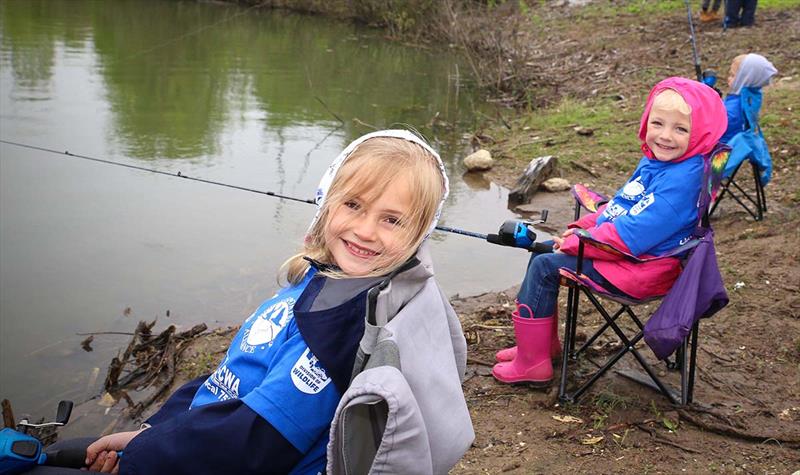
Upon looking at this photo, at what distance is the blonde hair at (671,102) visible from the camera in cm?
357

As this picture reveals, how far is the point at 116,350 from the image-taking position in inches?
191

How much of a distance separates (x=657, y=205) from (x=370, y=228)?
1832 mm

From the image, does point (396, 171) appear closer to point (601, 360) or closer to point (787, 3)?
point (601, 360)

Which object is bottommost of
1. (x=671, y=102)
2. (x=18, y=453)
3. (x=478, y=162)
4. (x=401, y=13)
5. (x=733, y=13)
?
(x=478, y=162)

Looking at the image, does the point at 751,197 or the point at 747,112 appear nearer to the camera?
the point at 747,112

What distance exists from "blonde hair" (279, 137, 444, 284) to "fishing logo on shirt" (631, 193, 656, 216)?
1.67 meters

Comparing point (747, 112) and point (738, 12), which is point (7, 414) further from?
point (738, 12)

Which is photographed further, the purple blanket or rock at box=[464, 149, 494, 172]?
rock at box=[464, 149, 494, 172]

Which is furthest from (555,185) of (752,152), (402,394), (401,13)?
(401,13)

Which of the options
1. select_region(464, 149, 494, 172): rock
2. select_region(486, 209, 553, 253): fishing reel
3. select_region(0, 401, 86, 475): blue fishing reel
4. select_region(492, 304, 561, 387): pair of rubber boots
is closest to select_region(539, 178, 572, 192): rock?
select_region(464, 149, 494, 172): rock

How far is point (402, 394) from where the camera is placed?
5.66ft

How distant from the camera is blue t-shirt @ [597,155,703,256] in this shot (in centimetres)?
349

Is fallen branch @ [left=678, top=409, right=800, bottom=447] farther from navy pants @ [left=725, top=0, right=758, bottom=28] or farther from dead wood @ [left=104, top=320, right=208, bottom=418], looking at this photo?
navy pants @ [left=725, top=0, right=758, bottom=28]

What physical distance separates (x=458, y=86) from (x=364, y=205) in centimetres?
1078
